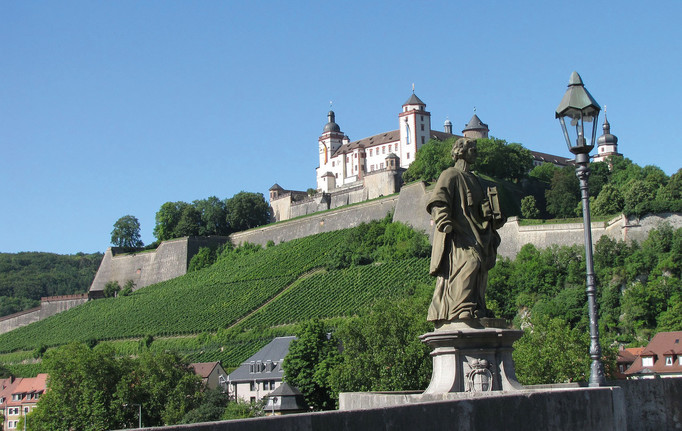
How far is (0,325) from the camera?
358 feet

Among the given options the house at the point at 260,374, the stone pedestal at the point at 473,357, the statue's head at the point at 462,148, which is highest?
the statue's head at the point at 462,148

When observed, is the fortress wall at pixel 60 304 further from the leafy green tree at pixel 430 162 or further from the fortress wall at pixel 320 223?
the leafy green tree at pixel 430 162

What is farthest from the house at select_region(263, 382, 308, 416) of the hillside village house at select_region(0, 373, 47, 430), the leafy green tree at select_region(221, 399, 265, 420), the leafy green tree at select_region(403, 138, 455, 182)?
the leafy green tree at select_region(403, 138, 455, 182)

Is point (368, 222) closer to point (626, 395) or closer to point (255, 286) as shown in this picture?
point (255, 286)

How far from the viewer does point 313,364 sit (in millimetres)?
54562

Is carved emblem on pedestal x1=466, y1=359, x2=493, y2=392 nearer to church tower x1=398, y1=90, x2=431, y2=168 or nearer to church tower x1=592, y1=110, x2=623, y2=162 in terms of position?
church tower x1=398, y1=90, x2=431, y2=168

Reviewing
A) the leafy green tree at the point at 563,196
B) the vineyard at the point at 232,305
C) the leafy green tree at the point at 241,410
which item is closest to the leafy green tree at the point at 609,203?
the leafy green tree at the point at 563,196

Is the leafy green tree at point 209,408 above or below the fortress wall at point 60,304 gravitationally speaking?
below

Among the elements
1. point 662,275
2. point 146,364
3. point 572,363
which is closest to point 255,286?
point 146,364

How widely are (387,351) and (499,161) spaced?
5104 centimetres

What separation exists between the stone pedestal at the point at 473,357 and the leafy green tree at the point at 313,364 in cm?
4224

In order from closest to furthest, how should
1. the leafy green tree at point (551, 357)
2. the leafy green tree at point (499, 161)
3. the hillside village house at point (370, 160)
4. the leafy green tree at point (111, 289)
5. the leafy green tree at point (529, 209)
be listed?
the leafy green tree at point (551, 357) < the leafy green tree at point (529, 209) < the leafy green tree at point (499, 161) < the hillside village house at point (370, 160) < the leafy green tree at point (111, 289)

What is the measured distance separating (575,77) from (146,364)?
46.5 metres

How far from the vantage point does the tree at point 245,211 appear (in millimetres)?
110125
